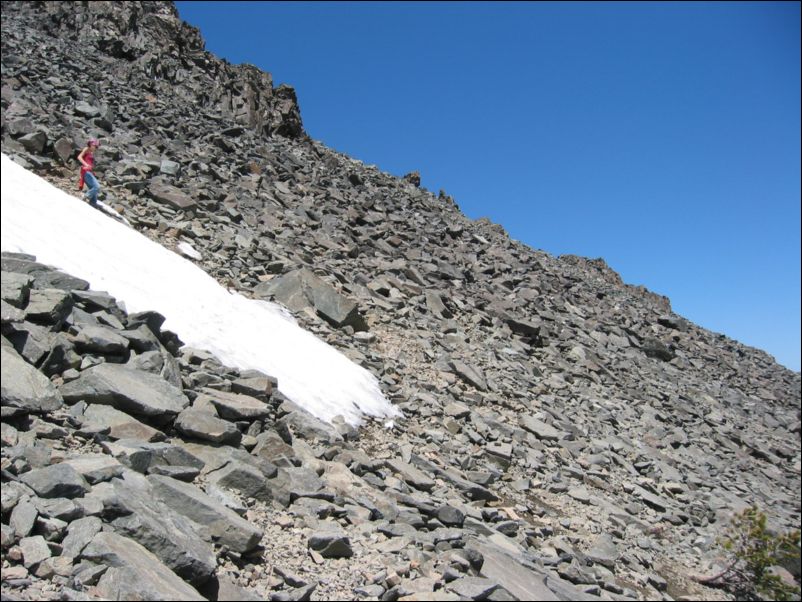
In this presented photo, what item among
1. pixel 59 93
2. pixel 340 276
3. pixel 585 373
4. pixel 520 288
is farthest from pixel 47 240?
pixel 520 288

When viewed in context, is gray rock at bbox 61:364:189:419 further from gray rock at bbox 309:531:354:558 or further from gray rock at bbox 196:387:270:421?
gray rock at bbox 309:531:354:558

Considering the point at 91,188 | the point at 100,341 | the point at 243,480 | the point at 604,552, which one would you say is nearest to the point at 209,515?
the point at 243,480

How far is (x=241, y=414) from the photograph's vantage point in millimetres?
7754

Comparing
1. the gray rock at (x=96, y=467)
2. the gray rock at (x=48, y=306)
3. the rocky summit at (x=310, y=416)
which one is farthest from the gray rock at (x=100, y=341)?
the gray rock at (x=96, y=467)

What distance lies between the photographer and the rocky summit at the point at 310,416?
5289 mm

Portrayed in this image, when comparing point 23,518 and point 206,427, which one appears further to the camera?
point 206,427

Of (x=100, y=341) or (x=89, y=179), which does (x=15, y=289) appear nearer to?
(x=100, y=341)

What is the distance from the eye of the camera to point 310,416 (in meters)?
9.51

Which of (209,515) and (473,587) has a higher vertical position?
(473,587)

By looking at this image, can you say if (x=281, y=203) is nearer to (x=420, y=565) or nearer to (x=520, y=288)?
(x=520, y=288)

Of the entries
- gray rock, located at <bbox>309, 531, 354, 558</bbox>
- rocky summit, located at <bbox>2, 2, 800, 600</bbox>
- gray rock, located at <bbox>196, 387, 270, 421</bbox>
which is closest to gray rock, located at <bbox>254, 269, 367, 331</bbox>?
rocky summit, located at <bbox>2, 2, 800, 600</bbox>

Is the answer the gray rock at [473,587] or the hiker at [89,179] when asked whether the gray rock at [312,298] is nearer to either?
the hiker at [89,179]

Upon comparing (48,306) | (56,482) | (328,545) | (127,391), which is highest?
(48,306)

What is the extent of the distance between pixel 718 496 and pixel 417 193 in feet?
83.4
